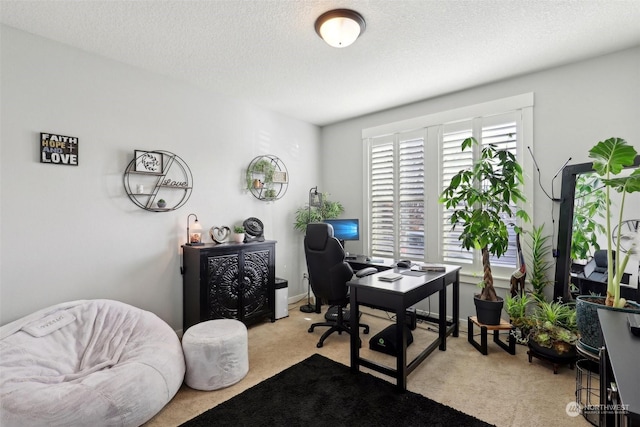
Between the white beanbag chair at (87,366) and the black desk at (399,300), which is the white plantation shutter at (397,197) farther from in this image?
the white beanbag chair at (87,366)

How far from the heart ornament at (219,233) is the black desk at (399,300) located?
1769 millimetres

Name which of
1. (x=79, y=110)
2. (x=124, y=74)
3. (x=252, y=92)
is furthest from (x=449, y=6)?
(x=79, y=110)

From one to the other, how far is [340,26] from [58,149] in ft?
8.18

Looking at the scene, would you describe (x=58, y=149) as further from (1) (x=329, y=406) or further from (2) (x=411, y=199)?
(2) (x=411, y=199)

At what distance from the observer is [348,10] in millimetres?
2154

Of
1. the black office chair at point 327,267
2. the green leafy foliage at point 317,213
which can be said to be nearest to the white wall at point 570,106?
the black office chair at point 327,267

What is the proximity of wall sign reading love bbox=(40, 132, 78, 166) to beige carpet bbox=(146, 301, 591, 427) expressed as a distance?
6.91 ft

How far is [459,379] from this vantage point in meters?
2.41

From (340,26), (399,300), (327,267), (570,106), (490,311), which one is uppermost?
(340,26)

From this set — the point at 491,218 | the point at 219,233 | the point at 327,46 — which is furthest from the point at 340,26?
the point at 219,233

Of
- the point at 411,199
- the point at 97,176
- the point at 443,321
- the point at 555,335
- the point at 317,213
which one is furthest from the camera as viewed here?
the point at 317,213

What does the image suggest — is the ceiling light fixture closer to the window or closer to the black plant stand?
the window

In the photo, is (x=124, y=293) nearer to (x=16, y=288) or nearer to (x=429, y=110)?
(x=16, y=288)

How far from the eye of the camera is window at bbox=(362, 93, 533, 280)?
3.30 meters
